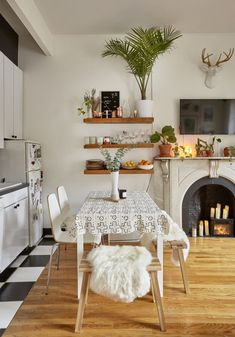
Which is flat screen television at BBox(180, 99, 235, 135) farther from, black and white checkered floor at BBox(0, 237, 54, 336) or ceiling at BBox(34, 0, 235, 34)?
black and white checkered floor at BBox(0, 237, 54, 336)

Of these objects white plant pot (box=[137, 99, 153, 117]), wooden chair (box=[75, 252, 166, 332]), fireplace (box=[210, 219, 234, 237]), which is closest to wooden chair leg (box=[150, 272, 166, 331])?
wooden chair (box=[75, 252, 166, 332])

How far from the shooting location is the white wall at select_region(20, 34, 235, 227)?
4.61 metres

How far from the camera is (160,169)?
4582 mm

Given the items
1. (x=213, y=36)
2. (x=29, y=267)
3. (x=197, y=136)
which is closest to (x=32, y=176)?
(x=29, y=267)

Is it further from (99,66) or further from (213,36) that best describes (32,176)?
(213,36)

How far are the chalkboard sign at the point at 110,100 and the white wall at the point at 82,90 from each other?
95 millimetres

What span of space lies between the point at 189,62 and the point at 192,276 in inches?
121

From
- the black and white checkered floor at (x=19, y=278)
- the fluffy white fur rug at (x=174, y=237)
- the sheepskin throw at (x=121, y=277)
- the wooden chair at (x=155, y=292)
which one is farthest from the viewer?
the fluffy white fur rug at (x=174, y=237)

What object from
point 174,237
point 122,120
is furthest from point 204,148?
point 174,237

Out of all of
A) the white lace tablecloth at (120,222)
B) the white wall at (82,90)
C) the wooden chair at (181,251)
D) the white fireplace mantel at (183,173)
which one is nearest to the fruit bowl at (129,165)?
the white wall at (82,90)

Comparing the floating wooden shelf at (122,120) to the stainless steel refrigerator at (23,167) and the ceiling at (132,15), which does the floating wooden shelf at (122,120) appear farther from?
the ceiling at (132,15)

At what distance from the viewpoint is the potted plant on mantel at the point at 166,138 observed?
4.43 m

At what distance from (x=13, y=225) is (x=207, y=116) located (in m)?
3.04

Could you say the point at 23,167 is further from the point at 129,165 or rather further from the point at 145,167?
the point at 145,167
